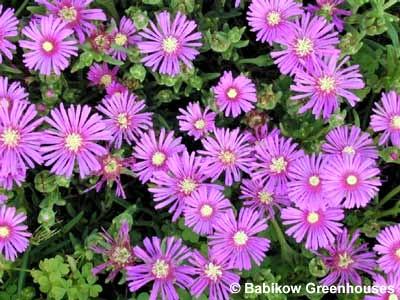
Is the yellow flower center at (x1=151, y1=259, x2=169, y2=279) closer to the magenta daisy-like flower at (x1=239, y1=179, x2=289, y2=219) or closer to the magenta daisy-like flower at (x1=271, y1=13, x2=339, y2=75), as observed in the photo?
the magenta daisy-like flower at (x1=239, y1=179, x2=289, y2=219)

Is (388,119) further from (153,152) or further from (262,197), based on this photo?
(153,152)

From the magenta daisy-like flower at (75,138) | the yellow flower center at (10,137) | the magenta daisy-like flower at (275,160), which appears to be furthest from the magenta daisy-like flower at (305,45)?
the yellow flower center at (10,137)

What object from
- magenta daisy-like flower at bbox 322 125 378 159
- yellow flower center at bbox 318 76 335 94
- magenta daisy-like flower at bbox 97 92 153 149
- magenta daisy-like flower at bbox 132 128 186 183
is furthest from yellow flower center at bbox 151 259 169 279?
yellow flower center at bbox 318 76 335 94

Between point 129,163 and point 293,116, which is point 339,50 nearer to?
point 293,116

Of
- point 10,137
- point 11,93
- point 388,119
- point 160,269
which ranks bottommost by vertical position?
point 160,269

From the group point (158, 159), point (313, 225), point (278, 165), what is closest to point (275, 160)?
point (278, 165)

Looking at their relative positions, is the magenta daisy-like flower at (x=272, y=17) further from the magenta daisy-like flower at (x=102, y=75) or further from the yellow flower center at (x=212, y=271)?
the yellow flower center at (x=212, y=271)
